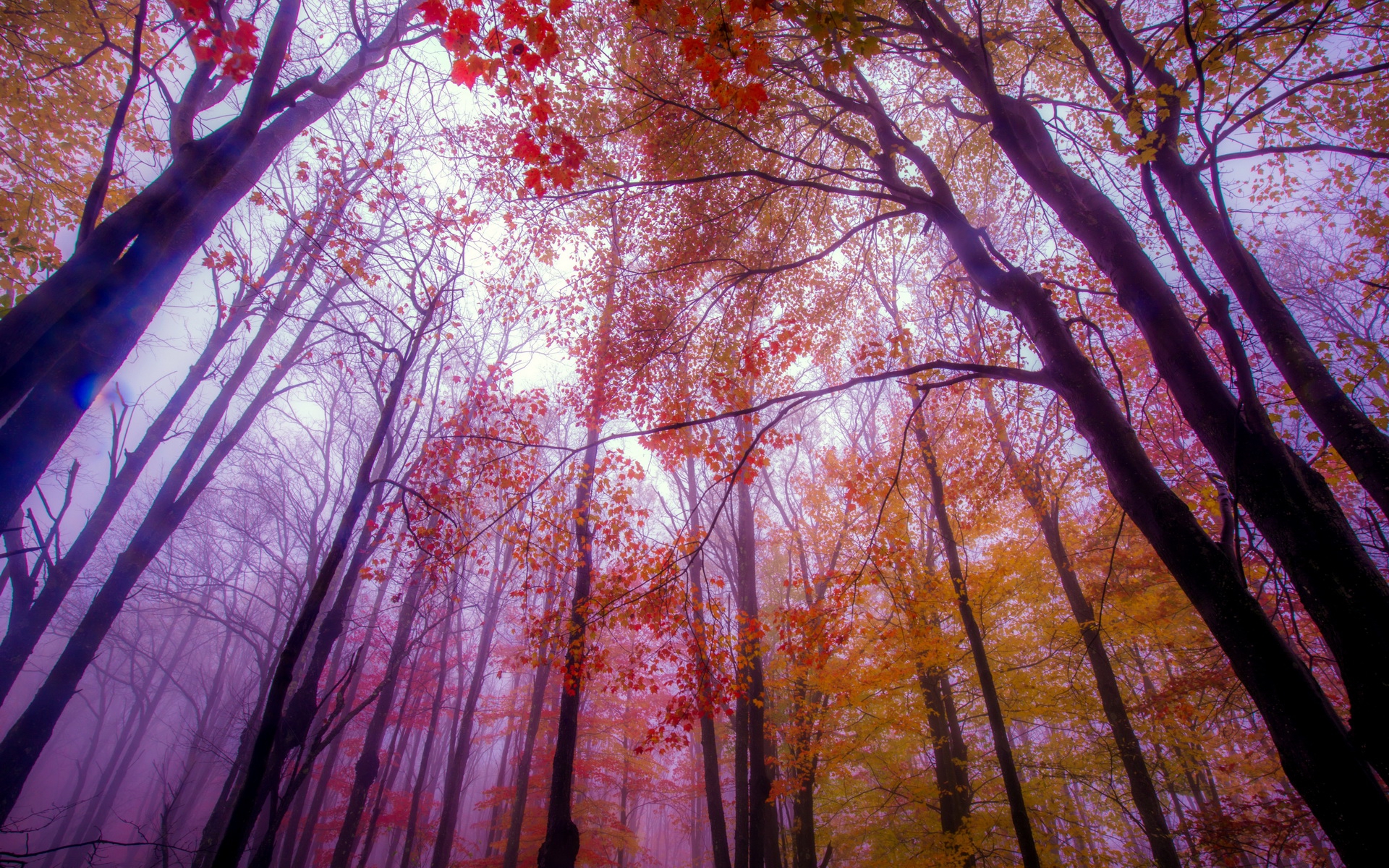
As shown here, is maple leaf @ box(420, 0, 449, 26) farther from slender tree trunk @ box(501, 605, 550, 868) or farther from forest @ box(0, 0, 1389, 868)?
slender tree trunk @ box(501, 605, 550, 868)

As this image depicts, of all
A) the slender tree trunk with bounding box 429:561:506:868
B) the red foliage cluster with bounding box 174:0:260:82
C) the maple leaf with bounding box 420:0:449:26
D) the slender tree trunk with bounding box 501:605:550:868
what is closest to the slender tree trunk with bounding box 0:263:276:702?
the red foliage cluster with bounding box 174:0:260:82

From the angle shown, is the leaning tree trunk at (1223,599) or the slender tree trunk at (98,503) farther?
the slender tree trunk at (98,503)

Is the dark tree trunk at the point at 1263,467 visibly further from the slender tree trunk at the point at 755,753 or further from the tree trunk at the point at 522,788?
the tree trunk at the point at 522,788

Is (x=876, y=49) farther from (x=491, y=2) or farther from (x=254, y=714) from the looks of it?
(x=254, y=714)

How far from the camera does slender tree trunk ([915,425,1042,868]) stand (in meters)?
5.61

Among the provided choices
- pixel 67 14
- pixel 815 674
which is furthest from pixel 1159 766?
pixel 67 14

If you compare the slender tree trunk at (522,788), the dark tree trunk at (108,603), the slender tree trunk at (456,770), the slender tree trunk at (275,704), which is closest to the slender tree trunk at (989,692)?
the slender tree trunk at (275,704)

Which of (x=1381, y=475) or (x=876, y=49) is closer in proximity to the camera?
(x=876, y=49)

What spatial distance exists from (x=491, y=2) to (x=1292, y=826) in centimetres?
1206

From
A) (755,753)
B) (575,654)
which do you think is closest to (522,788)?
(755,753)

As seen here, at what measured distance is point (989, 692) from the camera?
20.6ft

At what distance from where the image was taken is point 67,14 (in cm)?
583

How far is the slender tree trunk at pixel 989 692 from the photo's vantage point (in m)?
5.61

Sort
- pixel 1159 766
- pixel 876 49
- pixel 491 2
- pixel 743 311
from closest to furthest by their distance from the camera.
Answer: pixel 876 49, pixel 491 2, pixel 743 311, pixel 1159 766
